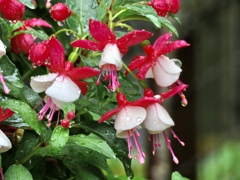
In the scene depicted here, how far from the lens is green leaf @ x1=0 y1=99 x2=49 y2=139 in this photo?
89 centimetres

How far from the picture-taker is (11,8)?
3.06 feet

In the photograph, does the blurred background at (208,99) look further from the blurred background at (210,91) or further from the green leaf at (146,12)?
the green leaf at (146,12)

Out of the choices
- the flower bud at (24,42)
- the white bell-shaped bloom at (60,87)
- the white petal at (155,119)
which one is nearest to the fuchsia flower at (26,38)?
the flower bud at (24,42)

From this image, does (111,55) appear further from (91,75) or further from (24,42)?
(24,42)

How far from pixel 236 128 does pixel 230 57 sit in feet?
2.18

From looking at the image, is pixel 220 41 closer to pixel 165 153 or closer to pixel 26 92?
pixel 165 153

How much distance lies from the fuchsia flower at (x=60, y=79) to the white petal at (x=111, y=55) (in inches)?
0.9

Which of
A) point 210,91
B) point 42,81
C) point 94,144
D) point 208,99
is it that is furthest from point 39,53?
point 208,99

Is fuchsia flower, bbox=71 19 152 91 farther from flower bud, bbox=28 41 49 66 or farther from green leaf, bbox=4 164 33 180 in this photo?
green leaf, bbox=4 164 33 180

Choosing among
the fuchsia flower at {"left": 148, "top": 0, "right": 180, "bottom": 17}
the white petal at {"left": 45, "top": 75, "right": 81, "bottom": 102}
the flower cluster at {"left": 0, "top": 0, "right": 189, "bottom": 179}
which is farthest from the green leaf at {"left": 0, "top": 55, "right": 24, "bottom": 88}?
the fuchsia flower at {"left": 148, "top": 0, "right": 180, "bottom": 17}

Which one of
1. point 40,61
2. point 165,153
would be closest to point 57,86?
point 40,61

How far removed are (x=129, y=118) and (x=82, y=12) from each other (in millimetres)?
243

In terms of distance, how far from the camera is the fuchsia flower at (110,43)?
2.83 ft

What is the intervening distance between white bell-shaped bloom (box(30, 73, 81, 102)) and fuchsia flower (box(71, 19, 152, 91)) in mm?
47
